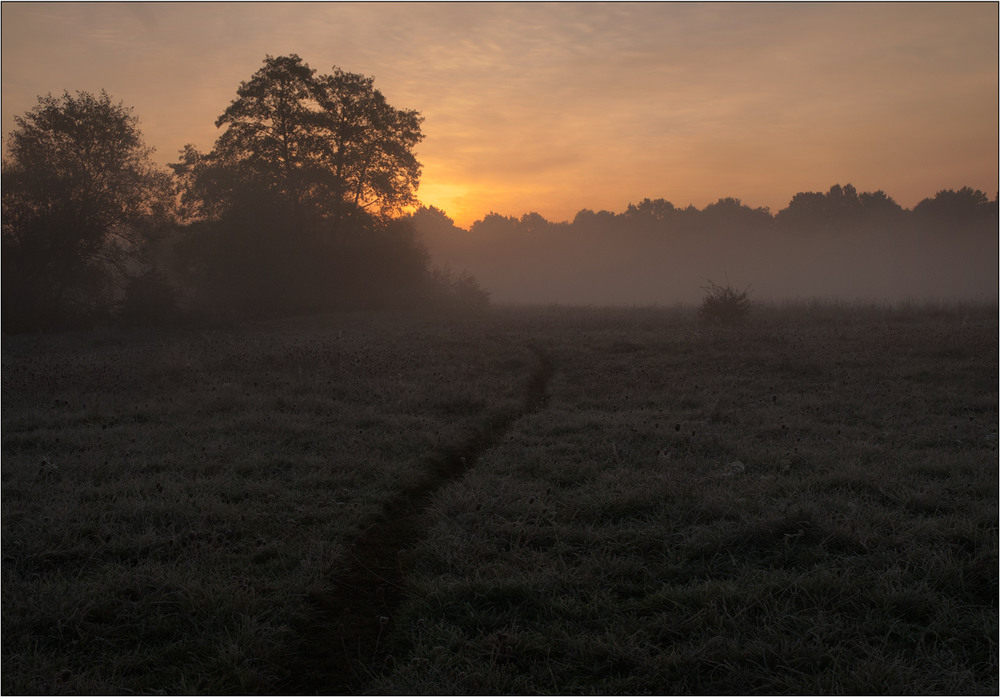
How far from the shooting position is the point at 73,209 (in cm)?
2300

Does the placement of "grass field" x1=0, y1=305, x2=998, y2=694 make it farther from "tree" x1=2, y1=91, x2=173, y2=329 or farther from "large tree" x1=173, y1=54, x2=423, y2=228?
"large tree" x1=173, y1=54, x2=423, y2=228

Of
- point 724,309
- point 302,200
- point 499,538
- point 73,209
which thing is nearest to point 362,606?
point 499,538

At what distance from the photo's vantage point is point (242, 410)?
10.0 meters

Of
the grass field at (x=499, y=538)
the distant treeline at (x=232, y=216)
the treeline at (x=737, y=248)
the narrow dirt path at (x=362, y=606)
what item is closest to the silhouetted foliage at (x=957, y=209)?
the treeline at (x=737, y=248)

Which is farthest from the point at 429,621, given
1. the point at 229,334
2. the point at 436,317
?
the point at 436,317

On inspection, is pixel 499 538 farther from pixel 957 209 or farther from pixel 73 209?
pixel 957 209

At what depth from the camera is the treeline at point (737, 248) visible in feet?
251

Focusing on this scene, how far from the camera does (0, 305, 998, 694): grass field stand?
12.4 ft

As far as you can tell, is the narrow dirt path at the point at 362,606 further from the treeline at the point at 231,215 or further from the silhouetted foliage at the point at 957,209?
the silhouetted foliage at the point at 957,209

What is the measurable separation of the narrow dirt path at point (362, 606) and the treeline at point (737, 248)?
61519 mm

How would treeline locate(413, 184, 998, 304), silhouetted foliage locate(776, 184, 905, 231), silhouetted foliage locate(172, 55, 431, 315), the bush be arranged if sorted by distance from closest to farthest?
the bush → silhouetted foliage locate(172, 55, 431, 315) → treeline locate(413, 184, 998, 304) → silhouetted foliage locate(776, 184, 905, 231)

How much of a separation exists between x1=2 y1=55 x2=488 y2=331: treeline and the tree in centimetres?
5

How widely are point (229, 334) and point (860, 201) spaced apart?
299 ft

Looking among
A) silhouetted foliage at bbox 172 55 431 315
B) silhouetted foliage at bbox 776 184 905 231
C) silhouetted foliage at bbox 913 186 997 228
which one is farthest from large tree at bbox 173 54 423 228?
silhouetted foliage at bbox 913 186 997 228
